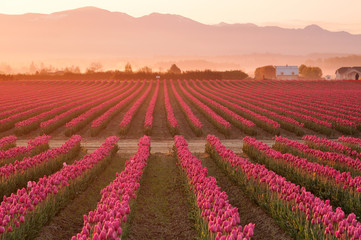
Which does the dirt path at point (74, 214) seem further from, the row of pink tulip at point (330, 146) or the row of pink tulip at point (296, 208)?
the row of pink tulip at point (330, 146)

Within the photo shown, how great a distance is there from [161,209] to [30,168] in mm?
4850

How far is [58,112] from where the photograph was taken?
2956cm

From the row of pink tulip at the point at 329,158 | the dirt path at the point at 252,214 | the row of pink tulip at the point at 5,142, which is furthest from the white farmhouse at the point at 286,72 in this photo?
the dirt path at the point at 252,214

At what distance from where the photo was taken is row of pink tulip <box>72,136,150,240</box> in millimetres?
5362

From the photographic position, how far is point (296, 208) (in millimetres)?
6773

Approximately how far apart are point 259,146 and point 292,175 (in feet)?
10.4

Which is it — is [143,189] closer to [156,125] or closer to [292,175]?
[292,175]

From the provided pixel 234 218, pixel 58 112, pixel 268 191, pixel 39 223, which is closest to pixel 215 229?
pixel 234 218

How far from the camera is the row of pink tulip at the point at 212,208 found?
5.45m

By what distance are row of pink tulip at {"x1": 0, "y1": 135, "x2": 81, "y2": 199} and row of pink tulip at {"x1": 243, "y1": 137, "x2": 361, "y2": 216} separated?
27.5 ft

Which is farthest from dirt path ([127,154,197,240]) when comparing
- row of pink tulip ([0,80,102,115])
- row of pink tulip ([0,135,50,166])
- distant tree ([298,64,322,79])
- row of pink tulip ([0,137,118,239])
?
distant tree ([298,64,322,79])

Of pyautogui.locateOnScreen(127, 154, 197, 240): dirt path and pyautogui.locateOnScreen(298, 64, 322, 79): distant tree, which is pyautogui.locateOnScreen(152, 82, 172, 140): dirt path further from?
pyautogui.locateOnScreen(298, 64, 322, 79): distant tree

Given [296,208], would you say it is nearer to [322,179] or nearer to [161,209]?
[322,179]

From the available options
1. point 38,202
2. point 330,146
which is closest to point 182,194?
point 38,202
